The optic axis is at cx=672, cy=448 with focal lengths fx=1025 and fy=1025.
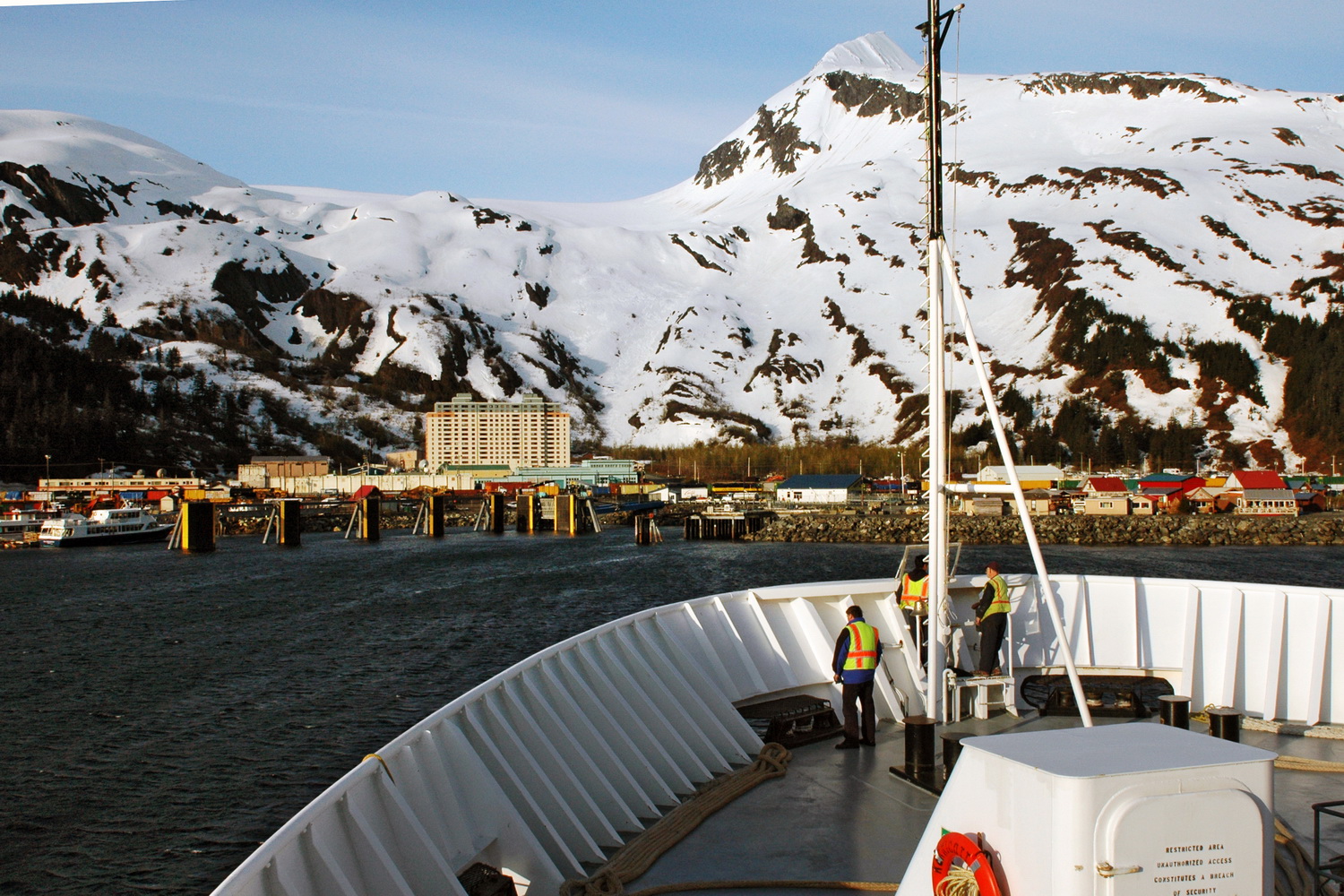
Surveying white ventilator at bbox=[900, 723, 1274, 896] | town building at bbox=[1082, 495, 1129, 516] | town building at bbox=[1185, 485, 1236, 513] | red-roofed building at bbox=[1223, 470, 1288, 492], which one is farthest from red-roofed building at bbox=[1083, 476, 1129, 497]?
white ventilator at bbox=[900, 723, 1274, 896]

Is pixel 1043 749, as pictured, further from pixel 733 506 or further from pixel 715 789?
pixel 733 506

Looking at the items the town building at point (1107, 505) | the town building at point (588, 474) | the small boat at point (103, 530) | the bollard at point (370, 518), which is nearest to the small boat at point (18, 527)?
the small boat at point (103, 530)

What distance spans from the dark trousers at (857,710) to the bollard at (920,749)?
1062 mm

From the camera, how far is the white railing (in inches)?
216

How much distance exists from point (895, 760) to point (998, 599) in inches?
87.0

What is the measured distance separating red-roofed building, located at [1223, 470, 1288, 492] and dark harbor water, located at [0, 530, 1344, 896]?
86.0 ft

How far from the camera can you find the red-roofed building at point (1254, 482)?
85.6 metres

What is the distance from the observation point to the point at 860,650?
29.9 feet

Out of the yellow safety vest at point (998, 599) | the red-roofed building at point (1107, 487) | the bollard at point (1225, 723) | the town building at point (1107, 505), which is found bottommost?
the town building at point (1107, 505)

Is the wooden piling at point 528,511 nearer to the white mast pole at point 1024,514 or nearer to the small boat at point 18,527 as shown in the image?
the small boat at point 18,527

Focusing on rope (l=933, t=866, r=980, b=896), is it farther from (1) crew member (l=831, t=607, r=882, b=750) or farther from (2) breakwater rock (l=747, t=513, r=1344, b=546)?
(2) breakwater rock (l=747, t=513, r=1344, b=546)

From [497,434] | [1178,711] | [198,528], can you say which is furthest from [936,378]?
[497,434]

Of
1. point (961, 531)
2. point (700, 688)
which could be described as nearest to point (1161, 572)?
Answer: point (961, 531)

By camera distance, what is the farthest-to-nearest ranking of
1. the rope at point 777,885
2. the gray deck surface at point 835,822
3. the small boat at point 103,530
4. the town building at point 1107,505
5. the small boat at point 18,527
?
the town building at point 1107,505 → the small boat at point 18,527 → the small boat at point 103,530 → the gray deck surface at point 835,822 → the rope at point 777,885
